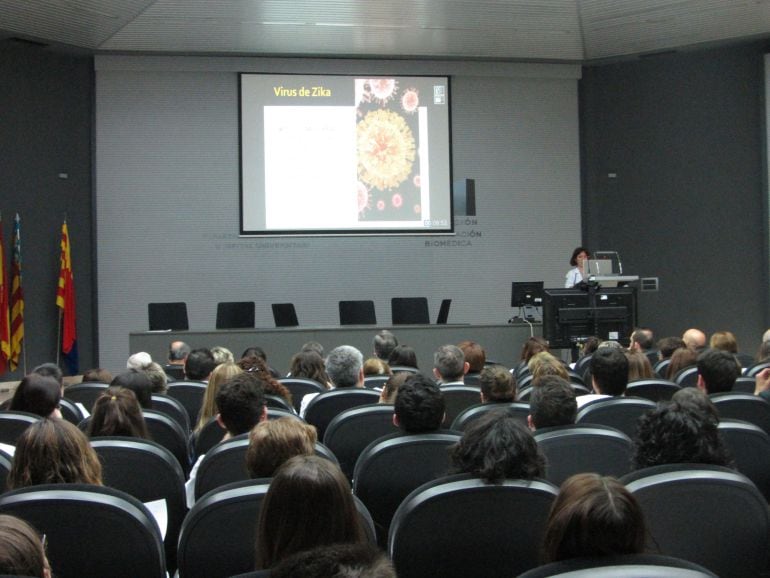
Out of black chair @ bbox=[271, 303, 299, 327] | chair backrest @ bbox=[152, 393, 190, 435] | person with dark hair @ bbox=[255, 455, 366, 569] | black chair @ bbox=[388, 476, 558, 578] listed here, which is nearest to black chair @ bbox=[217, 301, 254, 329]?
black chair @ bbox=[271, 303, 299, 327]

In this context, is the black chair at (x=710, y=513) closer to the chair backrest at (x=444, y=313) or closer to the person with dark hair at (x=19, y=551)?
the person with dark hair at (x=19, y=551)

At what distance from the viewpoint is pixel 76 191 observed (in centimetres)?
1128

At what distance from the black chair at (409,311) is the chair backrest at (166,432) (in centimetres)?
681

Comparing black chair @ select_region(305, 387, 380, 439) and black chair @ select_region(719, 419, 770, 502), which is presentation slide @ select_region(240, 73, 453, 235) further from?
black chair @ select_region(719, 419, 770, 502)

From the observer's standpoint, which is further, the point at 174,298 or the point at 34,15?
the point at 174,298

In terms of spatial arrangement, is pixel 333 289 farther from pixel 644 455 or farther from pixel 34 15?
pixel 644 455

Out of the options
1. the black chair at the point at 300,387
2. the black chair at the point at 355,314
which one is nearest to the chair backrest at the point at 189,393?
the black chair at the point at 300,387

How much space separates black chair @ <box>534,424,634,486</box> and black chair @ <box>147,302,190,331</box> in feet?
25.3

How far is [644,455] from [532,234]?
32.3ft

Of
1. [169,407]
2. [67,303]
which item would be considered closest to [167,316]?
[67,303]

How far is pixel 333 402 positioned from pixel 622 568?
296cm

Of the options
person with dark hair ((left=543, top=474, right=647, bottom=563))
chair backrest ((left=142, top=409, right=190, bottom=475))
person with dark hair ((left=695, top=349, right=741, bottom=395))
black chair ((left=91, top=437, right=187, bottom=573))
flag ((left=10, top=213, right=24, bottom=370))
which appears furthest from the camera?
flag ((left=10, top=213, right=24, bottom=370))

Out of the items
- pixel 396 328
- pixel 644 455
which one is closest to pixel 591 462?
pixel 644 455

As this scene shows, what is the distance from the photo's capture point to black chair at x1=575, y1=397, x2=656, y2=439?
11.4 feet
